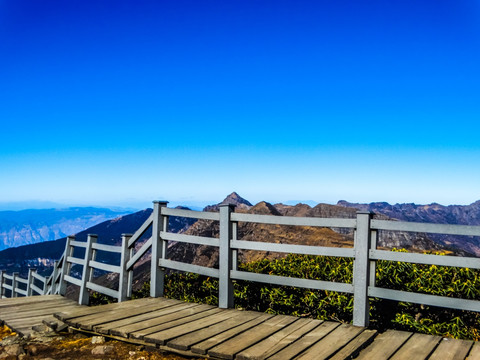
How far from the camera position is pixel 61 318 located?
19.3ft

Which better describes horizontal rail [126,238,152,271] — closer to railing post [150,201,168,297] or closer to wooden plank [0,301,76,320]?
railing post [150,201,168,297]

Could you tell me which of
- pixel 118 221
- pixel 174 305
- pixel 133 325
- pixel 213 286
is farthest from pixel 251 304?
pixel 118 221

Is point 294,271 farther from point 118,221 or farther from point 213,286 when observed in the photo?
point 118,221

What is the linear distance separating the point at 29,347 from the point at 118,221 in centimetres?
11456

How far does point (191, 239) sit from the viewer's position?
7.14 m

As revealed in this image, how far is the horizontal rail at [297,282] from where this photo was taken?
570 centimetres

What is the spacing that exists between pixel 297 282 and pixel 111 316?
2506 millimetres

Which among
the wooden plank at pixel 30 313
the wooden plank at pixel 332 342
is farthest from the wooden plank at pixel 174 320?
the wooden plank at pixel 30 313

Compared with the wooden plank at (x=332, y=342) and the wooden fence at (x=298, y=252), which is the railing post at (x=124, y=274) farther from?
the wooden plank at (x=332, y=342)

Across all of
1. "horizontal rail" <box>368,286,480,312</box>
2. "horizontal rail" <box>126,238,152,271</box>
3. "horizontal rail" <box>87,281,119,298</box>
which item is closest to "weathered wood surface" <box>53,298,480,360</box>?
"horizontal rail" <box>368,286,480,312</box>

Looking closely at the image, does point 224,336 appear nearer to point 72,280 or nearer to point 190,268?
point 190,268

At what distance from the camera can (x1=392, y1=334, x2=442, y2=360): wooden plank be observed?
4.41m

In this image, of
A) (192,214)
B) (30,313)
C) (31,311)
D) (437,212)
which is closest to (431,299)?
(192,214)

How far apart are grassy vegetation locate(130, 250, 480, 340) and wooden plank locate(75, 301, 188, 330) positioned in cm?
178
